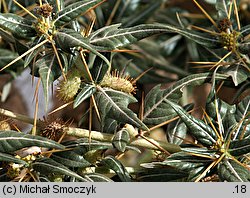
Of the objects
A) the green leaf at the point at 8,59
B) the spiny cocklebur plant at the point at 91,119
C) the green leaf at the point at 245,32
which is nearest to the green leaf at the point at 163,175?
the spiny cocklebur plant at the point at 91,119

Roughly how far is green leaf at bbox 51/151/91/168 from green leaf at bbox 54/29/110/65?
182 mm

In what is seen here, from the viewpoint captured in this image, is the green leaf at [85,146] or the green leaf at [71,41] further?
the green leaf at [85,146]

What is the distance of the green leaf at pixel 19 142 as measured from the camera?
3.07 feet

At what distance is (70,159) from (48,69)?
0.56 ft

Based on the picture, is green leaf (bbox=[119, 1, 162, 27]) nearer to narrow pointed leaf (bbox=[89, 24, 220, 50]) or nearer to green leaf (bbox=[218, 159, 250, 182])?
narrow pointed leaf (bbox=[89, 24, 220, 50])

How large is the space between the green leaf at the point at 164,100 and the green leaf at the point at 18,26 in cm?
27

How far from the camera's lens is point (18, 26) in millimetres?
1005

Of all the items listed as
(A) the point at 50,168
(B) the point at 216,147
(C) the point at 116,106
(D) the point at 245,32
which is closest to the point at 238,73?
(D) the point at 245,32

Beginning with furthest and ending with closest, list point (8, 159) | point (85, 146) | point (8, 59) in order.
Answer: point (8, 59) → point (85, 146) → point (8, 159)

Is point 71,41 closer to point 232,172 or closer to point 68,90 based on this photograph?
point 68,90

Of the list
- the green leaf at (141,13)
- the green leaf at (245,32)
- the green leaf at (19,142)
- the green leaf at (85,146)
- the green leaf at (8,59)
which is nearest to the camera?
the green leaf at (19,142)

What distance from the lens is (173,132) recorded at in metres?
1.24

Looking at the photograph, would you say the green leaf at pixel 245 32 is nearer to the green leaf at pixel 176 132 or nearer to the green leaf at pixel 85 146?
the green leaf at pixel 176 132
